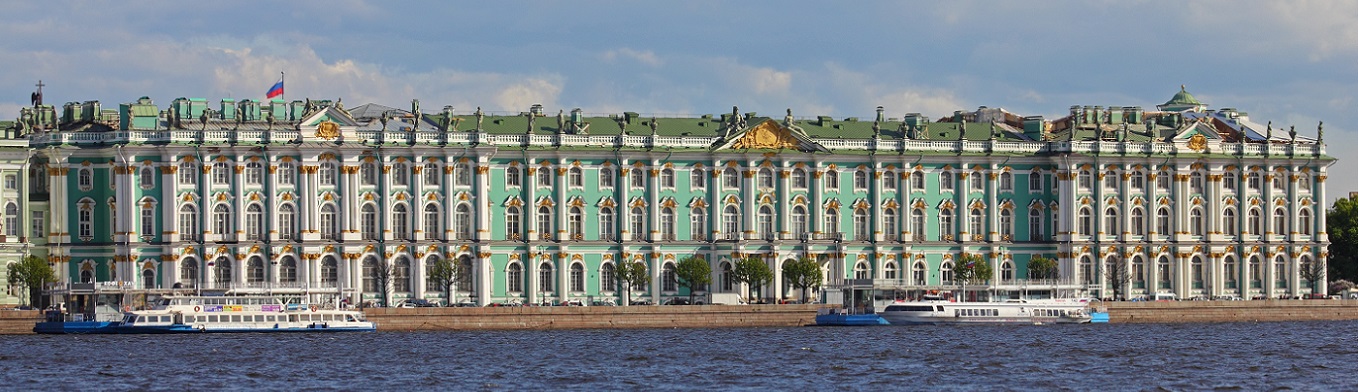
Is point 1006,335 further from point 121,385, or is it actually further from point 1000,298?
point 121,385

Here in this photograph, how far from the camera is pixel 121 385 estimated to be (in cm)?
7675

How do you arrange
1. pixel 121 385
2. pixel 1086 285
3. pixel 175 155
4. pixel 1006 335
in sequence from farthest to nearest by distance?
1. pixel 1086 285
2. pixel 175 155
3. pixel 1006 335
4. pixel 121 385

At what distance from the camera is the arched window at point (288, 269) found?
362 feet

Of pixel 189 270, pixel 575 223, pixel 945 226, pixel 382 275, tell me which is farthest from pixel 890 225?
pixel 189 270

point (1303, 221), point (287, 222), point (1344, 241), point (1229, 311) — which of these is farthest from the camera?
point (1344, 241)

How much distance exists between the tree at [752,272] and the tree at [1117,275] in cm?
1473

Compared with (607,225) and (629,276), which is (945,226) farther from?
(607,225)

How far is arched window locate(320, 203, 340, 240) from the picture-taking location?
11100cm

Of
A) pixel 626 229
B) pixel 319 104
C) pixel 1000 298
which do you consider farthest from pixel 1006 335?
pixel 319 104

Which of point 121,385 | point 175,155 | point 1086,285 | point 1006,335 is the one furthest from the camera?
point 1086,285

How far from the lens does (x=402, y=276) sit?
112000 millimetres

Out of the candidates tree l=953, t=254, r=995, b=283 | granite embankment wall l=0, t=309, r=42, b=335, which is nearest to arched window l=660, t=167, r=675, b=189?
tree l=953, t=254, r=995, b=283

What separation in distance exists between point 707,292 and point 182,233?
19.8 meters

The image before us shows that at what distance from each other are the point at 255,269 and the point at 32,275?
8284 millimetres
